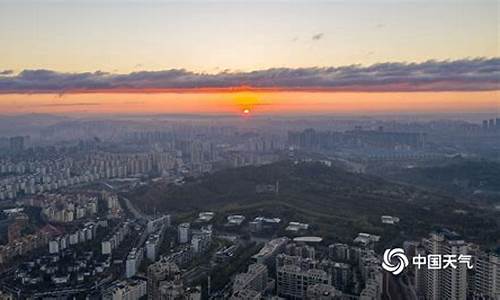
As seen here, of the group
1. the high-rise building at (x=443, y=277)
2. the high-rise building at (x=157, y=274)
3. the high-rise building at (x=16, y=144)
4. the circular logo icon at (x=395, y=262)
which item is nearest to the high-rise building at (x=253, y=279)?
the high-rise building at (x=157, y=274)

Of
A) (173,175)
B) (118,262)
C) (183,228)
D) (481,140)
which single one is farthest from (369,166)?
(118,262)

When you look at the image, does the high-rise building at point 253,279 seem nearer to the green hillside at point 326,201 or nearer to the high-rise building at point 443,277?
Answer: the high-rise building at point 443,277

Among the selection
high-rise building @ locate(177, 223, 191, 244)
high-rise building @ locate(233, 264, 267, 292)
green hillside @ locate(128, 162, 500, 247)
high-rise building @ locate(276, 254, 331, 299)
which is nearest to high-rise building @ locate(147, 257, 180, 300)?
high-rise building @ locate(233, 264, 267, 292)

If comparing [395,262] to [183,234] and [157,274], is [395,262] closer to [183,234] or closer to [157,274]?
[157,274]

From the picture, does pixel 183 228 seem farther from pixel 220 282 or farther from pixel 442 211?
pixel 442 211

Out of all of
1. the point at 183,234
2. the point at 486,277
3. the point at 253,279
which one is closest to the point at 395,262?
the point at 486,277

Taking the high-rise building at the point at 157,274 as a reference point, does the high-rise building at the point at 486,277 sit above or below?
above
